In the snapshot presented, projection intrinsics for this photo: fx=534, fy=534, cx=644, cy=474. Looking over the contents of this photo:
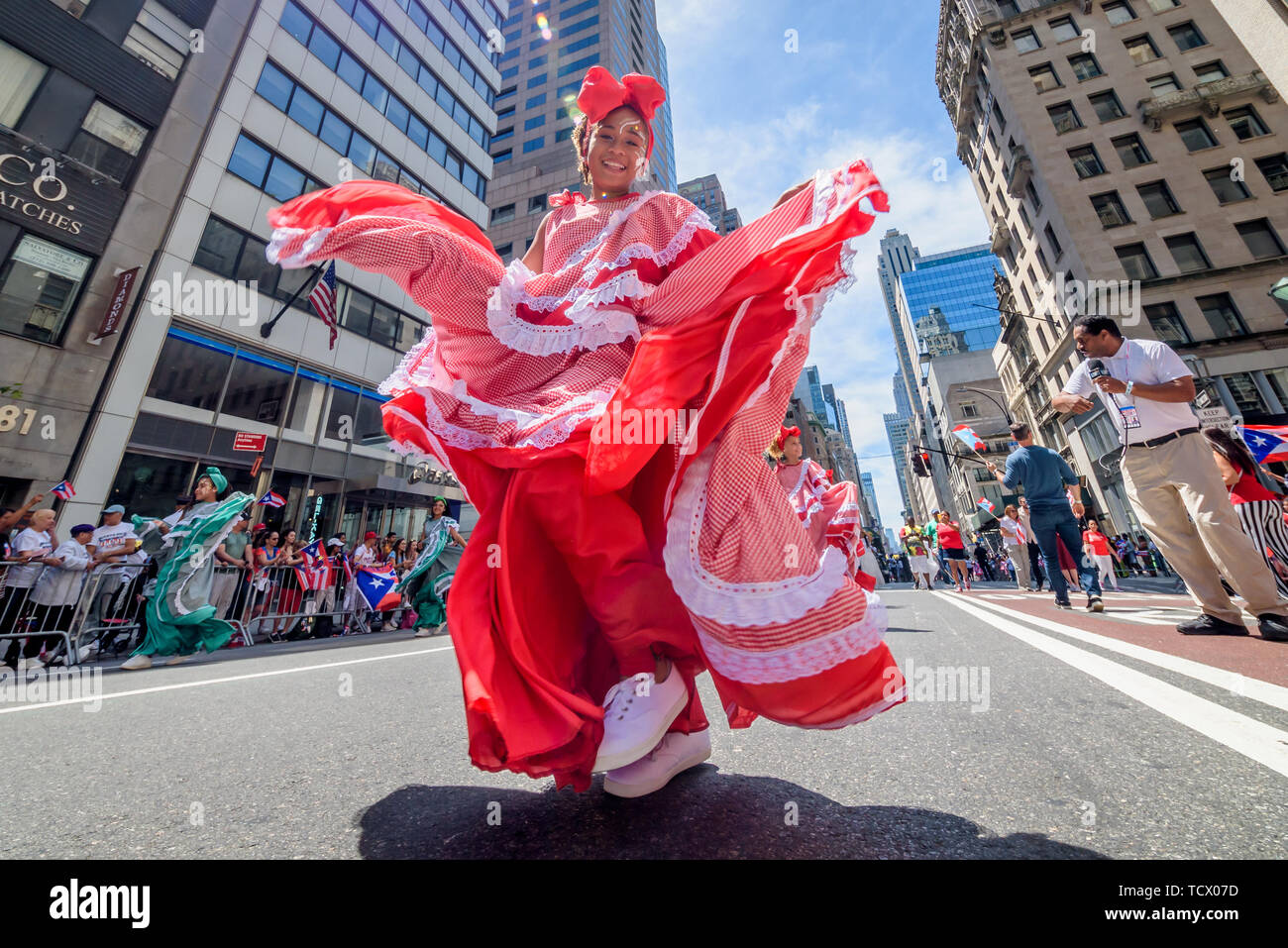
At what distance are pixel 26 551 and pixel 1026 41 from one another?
137 feet

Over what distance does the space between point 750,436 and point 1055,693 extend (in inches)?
73.2

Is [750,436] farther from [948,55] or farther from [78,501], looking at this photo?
[948,55]

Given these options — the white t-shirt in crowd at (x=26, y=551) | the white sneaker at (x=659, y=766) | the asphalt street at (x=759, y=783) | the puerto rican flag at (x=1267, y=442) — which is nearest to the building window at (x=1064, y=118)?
the puerto rican flag at (x=1267, y=442)

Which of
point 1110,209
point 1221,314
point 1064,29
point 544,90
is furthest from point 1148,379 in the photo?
point 544,90

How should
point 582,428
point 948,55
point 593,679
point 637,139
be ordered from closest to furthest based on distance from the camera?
point 582,428 < point 593,679 < point 637,139 < point 948,55

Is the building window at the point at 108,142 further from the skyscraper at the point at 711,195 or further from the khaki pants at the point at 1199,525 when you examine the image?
the skyscraper at the point at 711,195

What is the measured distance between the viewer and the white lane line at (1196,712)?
1.38 metres

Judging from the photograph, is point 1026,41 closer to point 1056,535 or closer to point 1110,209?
point 1110,209

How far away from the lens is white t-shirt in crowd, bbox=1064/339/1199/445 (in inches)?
130

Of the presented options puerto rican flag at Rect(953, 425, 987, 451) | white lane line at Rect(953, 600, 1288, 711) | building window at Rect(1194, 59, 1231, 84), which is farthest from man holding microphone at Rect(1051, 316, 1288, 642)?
building window at Rect(1194, 59, 1231, 84)

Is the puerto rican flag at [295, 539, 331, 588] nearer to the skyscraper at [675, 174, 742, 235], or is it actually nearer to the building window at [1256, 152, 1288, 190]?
the building window at [1256, 152, 1288, 190]

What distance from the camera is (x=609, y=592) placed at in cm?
141

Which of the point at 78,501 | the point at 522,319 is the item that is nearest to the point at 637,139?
the point at 522,319

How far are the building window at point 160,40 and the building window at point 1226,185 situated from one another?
36.7m
